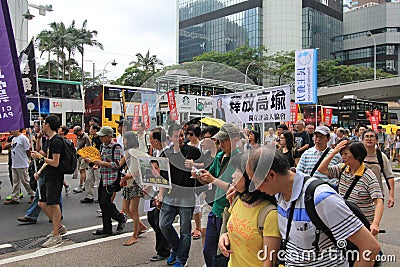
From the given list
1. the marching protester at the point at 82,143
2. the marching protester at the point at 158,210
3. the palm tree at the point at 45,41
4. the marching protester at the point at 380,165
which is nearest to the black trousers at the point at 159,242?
the marching protester at the point at 158,210

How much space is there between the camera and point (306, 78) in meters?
13.5

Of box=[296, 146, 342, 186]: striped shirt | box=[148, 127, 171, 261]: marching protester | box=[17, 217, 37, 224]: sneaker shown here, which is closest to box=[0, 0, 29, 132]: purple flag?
box=[17, 217, 37, 224]: sneaker

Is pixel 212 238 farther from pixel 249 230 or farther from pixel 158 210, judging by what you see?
pixel 158 210

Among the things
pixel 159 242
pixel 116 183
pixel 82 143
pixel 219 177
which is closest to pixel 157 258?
pixel 159 242

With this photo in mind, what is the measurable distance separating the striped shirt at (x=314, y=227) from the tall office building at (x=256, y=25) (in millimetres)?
54196

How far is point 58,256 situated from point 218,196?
2666 millimetres

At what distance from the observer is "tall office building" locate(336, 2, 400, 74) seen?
67125mm

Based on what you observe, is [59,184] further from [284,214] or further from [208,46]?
[208,46]

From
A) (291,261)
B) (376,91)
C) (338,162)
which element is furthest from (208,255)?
(376,91)

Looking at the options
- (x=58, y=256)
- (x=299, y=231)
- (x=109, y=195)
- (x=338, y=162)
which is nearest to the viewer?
(x=299, y=231)

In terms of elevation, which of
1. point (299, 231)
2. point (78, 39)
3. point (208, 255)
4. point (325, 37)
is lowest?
point (208, 255)

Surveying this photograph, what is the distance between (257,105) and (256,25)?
59.7 meters

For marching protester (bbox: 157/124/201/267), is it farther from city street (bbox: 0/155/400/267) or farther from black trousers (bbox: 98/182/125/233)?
black trousers (bbox: 98/182/125/233)

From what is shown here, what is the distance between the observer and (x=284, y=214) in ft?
6.97
